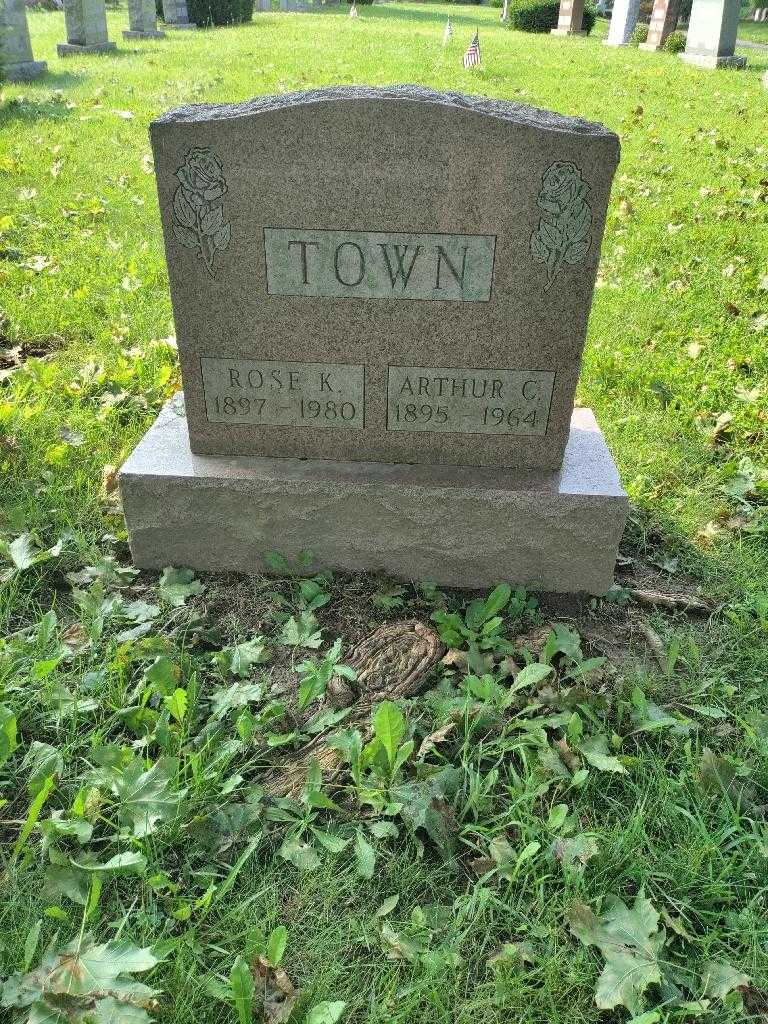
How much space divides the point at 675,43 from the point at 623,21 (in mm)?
1953

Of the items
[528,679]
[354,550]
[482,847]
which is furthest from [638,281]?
[482,847]

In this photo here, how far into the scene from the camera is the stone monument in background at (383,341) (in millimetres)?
2348

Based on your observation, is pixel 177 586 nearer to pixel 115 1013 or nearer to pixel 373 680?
pixel 373 680

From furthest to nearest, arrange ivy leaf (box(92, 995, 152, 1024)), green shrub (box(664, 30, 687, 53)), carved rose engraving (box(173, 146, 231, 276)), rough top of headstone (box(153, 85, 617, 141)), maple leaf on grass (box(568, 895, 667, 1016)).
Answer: green shrub (box(664, 30, 687, 53)) → carved rose engraving (box(173, 146, 231, 276)) → rough top of headstone (box(153, 85, 617, 141)) → maple leaf on grass (box(568, 895, 667, 1016)) → ivy leaf (box(92, 995, 152, 1024))

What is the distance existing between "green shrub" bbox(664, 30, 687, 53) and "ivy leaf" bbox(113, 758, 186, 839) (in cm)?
1987

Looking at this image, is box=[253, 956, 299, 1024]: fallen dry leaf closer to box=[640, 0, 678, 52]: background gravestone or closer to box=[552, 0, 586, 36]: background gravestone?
box=[640, 0, 678, 52]: background gravestone

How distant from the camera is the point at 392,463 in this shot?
2809 mm

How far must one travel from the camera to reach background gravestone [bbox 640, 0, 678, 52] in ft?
58.2

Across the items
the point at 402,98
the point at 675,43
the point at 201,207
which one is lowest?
the point at 675,43

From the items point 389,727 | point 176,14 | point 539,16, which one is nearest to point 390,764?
point 389,727

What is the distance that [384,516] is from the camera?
275 centimetres

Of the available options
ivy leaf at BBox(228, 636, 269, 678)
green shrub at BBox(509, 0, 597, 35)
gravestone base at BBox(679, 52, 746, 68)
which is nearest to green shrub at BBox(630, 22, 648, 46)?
green shrub at BBox(509, 0, 597, 35)

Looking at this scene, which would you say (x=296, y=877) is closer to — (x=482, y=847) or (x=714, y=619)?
(x=482, y=847)

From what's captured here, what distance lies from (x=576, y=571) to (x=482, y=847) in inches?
43.2
